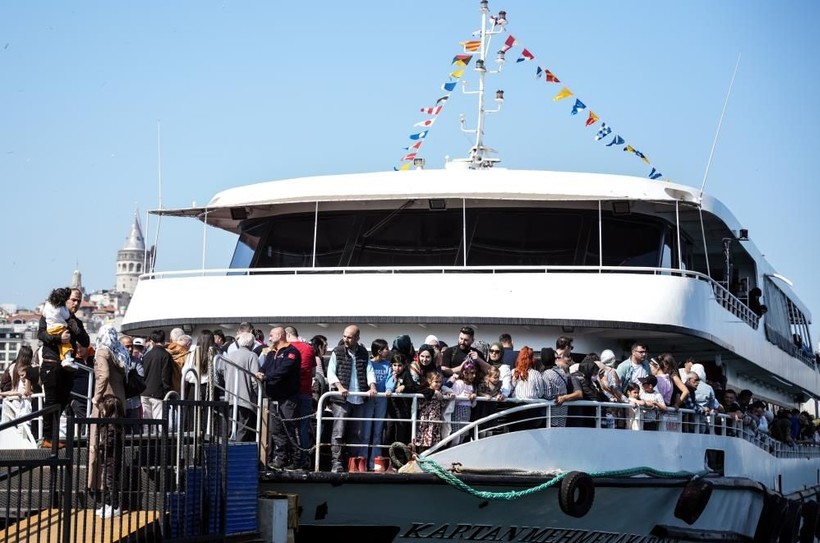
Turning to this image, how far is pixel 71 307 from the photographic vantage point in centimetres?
1106

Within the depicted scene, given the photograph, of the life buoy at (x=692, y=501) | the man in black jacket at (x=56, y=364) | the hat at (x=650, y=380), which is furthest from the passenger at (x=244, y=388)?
the life buoy at (x=692, y=501)

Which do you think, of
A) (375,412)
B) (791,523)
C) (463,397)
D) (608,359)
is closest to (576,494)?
(463,397)

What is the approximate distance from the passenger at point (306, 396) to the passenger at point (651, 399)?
10.6ft

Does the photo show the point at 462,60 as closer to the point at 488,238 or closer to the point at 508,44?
the point at 508,44

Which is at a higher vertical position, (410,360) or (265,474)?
(410,360)

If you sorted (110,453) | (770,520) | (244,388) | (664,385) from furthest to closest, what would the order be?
(770,520) → (664,385) → (244,388) → (110,453)

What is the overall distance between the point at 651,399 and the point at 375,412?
115 inches

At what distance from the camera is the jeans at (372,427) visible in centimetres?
1134

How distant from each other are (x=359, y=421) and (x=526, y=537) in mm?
1745

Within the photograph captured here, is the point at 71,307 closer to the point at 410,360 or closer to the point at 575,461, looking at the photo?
the point at 410,360

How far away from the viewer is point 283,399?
37.1 feet

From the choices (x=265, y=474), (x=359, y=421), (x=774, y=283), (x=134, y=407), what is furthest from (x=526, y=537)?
(x=774, y=283)

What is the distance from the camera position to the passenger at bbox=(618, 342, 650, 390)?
13180 mm

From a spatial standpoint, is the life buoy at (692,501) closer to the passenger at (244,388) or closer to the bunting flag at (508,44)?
the passenger at (244,388)
